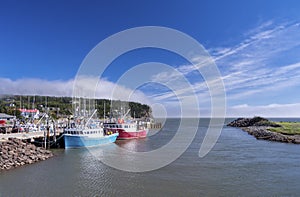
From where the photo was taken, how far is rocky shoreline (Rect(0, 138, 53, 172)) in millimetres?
22697

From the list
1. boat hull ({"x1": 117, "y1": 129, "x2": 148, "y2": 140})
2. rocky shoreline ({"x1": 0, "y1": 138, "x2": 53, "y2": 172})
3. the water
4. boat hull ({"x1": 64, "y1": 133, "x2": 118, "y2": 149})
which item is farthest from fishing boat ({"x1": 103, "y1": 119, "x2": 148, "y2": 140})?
the water

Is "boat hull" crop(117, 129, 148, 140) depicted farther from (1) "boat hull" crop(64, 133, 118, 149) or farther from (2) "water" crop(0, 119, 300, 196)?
(2) "water" crop(0, 119, 300, 196)

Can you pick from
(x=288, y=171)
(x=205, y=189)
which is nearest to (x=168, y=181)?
(x=205, y=189)

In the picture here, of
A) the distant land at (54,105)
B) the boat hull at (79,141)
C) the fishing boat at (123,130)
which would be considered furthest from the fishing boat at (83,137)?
the distant land at (54,105)

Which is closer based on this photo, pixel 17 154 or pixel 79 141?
pixel 17 154

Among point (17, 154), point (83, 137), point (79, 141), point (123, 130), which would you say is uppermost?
point (123, 130)

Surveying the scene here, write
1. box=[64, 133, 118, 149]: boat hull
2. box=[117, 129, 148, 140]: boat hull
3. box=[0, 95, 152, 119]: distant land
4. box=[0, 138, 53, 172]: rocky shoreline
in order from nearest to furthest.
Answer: box=[0, 138, 53, 172]: rocky shoreline, box=[64, 133, 118, 149]: boat hull, box=[117, 129, 148, 140]: boat hull, box=[0, 95, 152, 119]: distant land

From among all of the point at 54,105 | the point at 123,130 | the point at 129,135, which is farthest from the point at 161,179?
the point at 54,105

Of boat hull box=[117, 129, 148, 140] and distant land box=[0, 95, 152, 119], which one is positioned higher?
distant land box=[0, 95, 152, 119]

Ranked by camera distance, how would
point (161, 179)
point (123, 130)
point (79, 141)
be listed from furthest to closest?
point (123, 130), point (79, 141), point (161, 179)

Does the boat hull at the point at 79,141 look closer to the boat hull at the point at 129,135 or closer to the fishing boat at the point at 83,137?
the fishing boat at the point at 83,137

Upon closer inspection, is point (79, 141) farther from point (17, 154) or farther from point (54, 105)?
point (54, 105)

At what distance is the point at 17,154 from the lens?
2494cm

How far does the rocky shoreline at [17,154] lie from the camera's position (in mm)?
22697
